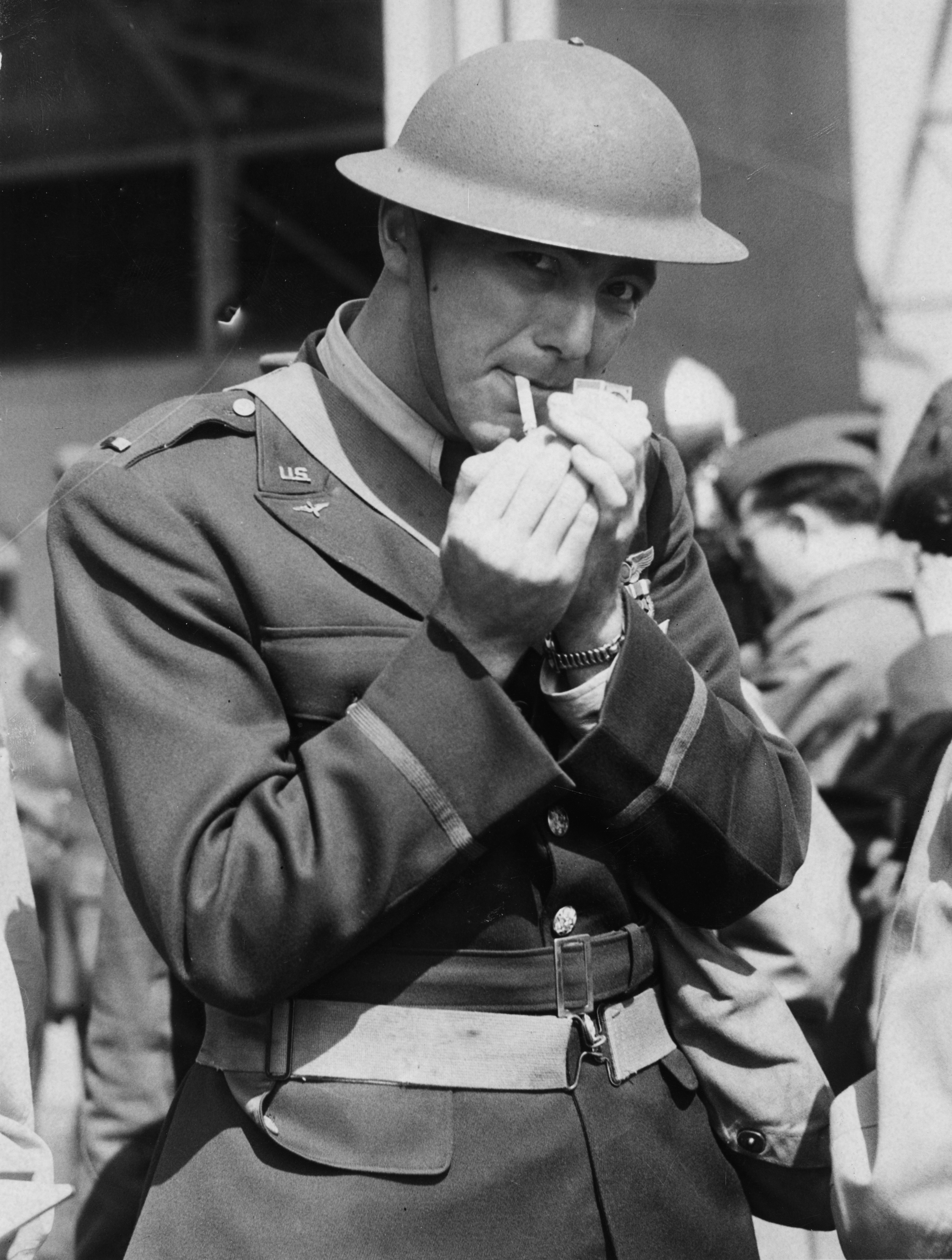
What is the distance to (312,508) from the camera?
6.64ft

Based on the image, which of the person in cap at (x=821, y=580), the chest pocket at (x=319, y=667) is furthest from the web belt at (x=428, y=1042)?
the person in cap at (x=821, y=580)

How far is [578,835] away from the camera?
200 cm

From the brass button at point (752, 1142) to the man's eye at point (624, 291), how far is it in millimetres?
1090

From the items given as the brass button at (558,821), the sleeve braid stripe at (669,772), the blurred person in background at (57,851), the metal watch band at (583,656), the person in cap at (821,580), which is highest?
the metal watch band at (583,656)

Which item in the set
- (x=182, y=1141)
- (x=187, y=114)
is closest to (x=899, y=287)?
(x=187, y=114)

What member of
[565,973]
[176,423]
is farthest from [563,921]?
[176,423]

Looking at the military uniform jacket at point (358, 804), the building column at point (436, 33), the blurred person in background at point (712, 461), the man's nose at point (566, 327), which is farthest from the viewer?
the blurred person in background at point (712, 461)

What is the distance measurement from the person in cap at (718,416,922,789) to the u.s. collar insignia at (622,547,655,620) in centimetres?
128

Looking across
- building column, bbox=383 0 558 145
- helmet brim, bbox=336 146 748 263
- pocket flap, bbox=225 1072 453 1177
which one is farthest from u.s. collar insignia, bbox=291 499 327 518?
building column, bbox=383 0 558 145

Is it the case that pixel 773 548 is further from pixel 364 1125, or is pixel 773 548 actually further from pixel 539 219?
pixel 364 1125

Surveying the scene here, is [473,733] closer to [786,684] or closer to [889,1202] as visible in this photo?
[889,1202]

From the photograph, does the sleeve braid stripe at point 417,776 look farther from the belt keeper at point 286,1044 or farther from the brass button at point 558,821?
the belt keeper at point 286,1044

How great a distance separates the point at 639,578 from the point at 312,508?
1.47ft

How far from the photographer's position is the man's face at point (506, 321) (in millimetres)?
2004
